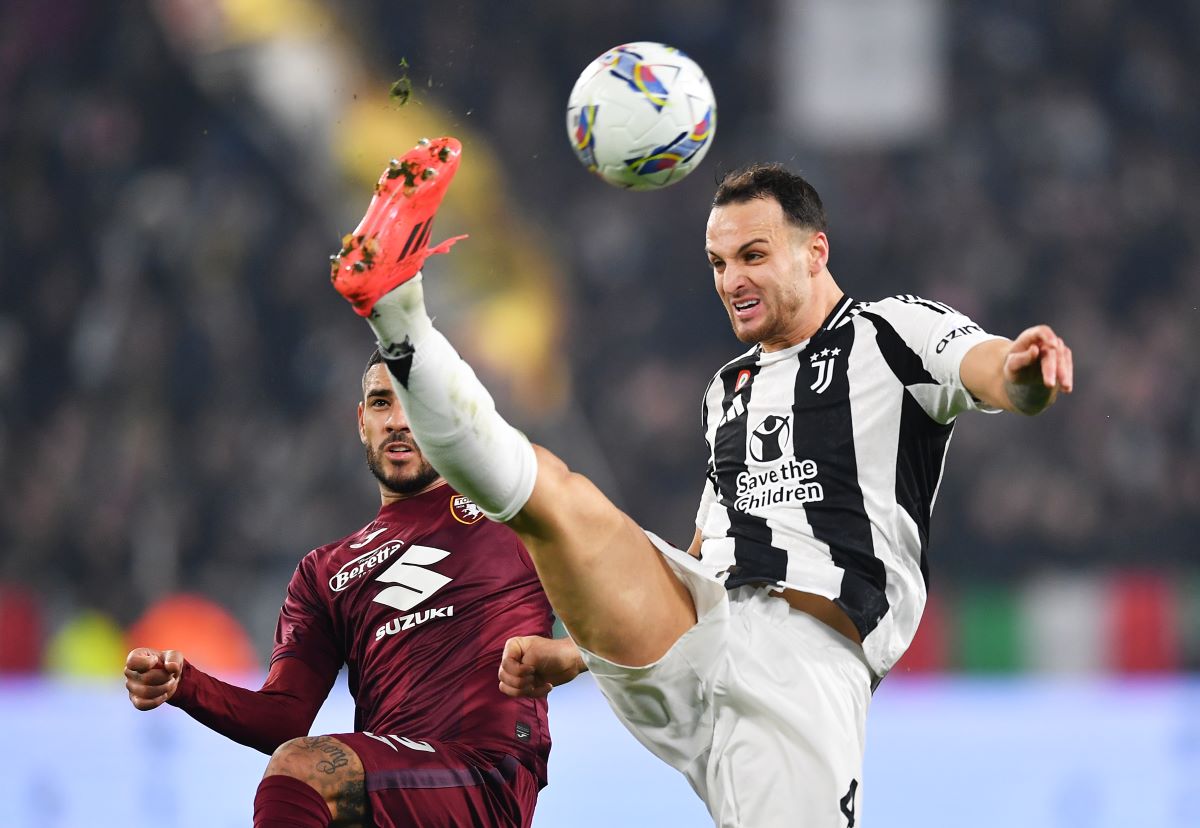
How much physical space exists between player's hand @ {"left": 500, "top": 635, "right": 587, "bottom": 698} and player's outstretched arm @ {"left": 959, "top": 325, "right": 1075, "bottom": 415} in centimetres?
101

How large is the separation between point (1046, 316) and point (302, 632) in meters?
9.66

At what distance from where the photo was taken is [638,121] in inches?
154

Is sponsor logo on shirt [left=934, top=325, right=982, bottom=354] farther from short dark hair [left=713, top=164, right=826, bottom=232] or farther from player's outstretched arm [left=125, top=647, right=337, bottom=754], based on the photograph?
player's outstretched arm [left=125, top=647, right=337, bottom=754]

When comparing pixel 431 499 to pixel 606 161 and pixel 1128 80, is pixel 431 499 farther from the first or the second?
pixel 1128 80

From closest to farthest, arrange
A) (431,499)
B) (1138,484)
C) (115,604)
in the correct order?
(431,499) → (115,604) → (1138,484)

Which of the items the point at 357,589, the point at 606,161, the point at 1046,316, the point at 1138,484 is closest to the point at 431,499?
the point at 357,589

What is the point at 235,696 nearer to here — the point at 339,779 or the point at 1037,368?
the point at 339,779

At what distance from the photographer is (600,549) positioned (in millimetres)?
3217

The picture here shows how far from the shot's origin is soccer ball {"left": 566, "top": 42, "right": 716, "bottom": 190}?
3904mm

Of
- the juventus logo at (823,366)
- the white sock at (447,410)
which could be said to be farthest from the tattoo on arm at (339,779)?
the juventus logo at (823,366)

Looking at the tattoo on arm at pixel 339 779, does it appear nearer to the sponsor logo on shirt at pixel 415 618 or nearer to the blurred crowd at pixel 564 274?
the sponsor logo on shirt at pixel 415 618

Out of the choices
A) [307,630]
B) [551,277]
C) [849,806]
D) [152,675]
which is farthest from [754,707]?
[551,277]

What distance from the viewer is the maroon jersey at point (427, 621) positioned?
12.7 ft

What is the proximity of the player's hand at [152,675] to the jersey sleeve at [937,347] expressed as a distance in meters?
1.81
